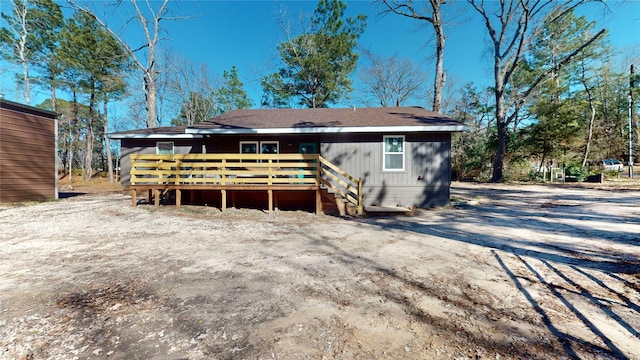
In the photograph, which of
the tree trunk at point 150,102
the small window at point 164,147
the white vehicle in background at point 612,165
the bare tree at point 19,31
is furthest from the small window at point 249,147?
the white vehicle in background at point 612,165

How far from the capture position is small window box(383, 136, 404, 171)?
28.6 ft

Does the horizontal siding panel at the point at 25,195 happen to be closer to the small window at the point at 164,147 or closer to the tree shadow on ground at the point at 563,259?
the small window at the point at 164,147

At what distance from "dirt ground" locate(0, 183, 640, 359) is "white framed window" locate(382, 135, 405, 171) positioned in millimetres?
3539

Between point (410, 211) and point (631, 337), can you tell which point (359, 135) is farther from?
point (631, 337)

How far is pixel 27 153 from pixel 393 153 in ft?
43.2

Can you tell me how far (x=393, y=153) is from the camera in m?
8.72

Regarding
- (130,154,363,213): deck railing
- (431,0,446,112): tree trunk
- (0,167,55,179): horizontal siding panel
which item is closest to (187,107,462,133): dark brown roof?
(130,154,363,213): deck railing

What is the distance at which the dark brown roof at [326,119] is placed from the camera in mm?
8664

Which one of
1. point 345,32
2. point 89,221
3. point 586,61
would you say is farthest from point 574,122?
point 89,221

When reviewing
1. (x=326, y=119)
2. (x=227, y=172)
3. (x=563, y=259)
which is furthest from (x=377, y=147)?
(x=563, y=259)

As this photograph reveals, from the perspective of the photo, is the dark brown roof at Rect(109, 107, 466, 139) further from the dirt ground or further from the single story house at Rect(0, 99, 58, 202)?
the dirt ground

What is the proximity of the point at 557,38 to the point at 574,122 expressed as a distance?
733 cm

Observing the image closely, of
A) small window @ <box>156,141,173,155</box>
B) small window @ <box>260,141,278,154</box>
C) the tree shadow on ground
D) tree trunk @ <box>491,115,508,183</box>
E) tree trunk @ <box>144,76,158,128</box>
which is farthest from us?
tree trunk @ <box>491,115,508,183</box>

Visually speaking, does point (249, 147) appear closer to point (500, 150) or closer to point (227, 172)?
point (227, 172)
